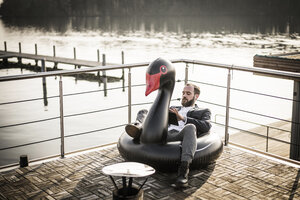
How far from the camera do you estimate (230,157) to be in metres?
4.64

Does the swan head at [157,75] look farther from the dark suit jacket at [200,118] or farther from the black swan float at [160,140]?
the dark suit jacket at [200,118]

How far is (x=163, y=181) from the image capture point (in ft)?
13.0

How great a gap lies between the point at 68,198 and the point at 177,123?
1.33 meters

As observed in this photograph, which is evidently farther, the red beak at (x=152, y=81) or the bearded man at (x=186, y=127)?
the red beak at (x=152, y=81)

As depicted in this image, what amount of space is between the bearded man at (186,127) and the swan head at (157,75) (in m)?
0.31

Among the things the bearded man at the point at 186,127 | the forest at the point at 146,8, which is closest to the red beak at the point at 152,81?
the bearded man at the point at 186,127

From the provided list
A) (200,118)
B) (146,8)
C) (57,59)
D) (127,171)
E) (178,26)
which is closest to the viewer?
(127,171)

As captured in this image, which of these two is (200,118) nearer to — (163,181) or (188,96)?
(188,96)

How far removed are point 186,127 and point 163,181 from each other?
0.58 metres

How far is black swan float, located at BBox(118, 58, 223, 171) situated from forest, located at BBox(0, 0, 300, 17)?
82551 millimetres

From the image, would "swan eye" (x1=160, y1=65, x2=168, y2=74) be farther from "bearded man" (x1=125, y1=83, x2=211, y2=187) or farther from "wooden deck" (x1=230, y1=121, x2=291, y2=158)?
"wooden deck" (x1=230, y1=121, x2=291, y2=158)

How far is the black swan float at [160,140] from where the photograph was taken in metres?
3.95

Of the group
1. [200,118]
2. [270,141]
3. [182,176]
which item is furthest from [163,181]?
[270,141]

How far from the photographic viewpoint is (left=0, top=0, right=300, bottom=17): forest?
82.9 metres
